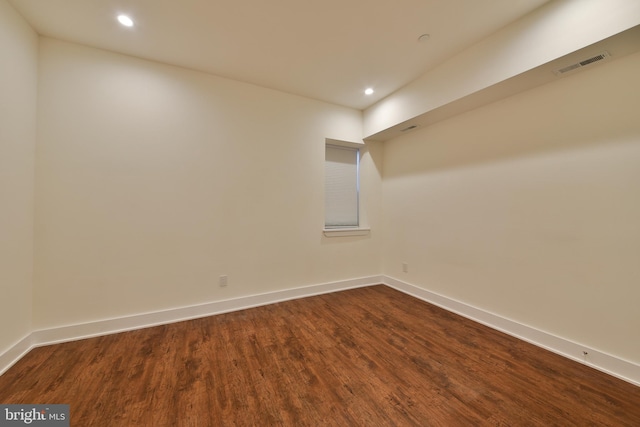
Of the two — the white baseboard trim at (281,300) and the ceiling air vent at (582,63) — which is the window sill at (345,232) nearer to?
the white baseboard trim at (281,300)

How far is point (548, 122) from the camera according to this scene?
2.12 meters

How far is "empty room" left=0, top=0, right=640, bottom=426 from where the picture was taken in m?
1.62

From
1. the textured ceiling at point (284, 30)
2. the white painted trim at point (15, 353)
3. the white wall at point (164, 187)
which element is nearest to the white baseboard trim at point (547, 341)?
the white wall at point (164, 187)

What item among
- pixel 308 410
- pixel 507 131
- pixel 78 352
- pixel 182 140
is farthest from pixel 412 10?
pixel 78 352

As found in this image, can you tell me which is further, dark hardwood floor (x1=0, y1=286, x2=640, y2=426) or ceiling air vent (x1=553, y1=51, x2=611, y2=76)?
ceiling air vent (x1=553, y1=51, x2=611, y2=76)

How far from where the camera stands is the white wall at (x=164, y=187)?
2195mm

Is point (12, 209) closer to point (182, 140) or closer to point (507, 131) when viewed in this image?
point (182, 140)

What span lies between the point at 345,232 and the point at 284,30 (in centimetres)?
256

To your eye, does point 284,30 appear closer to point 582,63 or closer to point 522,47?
point 522,47

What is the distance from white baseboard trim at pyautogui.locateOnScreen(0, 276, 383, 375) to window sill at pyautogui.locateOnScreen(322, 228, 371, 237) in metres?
0.75

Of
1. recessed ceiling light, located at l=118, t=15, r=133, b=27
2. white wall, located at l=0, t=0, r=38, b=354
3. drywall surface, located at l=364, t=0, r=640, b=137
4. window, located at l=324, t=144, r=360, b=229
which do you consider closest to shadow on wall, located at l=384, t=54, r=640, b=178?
drywall surface, located at l=364, t=0, r=640, b=137

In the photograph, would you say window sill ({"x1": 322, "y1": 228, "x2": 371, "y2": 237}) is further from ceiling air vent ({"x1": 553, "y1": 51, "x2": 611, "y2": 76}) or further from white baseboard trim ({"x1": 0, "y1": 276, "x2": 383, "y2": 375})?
ceiling air vent ({"x1": 553, "y1": 51, "x2": 611, "y2": 76})

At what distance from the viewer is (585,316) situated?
1.91 metres

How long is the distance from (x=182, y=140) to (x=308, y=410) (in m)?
2.76
